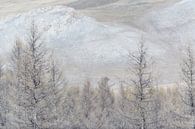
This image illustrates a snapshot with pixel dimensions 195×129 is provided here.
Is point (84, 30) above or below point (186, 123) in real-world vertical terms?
above

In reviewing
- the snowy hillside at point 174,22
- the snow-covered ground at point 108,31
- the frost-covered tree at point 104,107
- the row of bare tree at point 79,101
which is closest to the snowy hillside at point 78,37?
the snow-covered ground at point 108,31

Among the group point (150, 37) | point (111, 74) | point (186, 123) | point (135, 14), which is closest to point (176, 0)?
point (135, 14)

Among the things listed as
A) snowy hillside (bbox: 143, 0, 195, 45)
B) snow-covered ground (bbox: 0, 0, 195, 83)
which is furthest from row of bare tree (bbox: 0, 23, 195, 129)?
snowy hillside (bbox: 143, 0, 195, 45)

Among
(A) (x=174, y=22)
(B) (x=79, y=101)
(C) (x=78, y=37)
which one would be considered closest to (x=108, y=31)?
(C) (x=78, y=37)

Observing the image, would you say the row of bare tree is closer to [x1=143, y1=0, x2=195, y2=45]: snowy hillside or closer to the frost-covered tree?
the frost-covered tree

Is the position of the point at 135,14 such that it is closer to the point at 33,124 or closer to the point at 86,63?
the point at 86,63

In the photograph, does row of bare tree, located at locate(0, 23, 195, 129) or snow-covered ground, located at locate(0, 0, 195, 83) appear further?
snow-covered ground, located at locate(0, 0, 195, 83)
